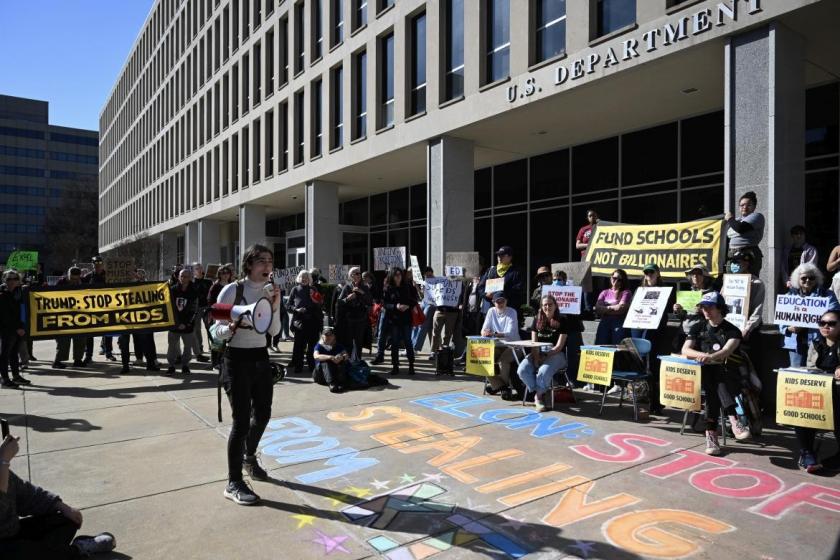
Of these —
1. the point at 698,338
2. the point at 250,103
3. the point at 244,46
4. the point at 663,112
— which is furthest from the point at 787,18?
the point at 244,46

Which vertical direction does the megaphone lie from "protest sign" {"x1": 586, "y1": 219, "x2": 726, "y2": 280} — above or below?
below

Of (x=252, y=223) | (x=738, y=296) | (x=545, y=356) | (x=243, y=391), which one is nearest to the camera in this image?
(x=243, y=391)

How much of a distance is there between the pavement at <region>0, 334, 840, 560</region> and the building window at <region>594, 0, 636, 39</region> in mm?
7793

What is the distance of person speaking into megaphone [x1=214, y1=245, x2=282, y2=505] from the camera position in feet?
14.0

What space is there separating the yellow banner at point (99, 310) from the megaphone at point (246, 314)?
23.1 ft

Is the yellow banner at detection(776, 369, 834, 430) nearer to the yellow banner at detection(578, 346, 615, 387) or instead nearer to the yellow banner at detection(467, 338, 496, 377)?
the yellow banner at detection(578, 346, 615, 387)

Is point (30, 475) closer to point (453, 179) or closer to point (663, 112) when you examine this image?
point (453, 179)

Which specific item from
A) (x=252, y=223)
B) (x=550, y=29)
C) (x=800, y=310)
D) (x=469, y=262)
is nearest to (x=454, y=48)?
(x=550, y=29)

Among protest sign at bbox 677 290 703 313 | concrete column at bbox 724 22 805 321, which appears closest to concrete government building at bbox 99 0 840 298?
concrete column at bbox 724 22 805 321

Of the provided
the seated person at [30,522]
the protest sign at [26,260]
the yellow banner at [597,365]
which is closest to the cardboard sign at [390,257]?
the yellow banner at [597,365]

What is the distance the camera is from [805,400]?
504 cm

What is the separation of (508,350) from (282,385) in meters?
3.72

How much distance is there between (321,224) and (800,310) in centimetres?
1760

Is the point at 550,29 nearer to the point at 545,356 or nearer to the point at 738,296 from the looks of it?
the point at 738,296
